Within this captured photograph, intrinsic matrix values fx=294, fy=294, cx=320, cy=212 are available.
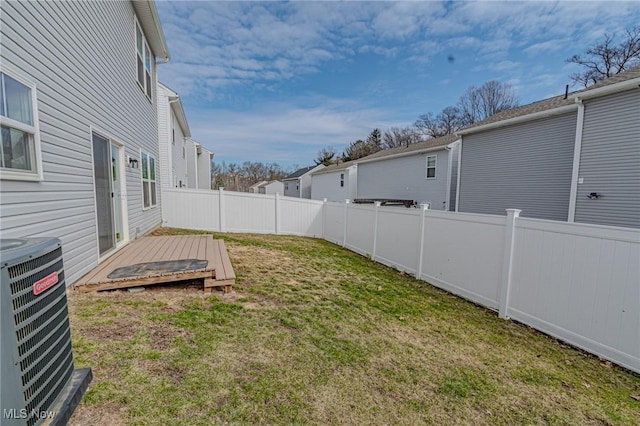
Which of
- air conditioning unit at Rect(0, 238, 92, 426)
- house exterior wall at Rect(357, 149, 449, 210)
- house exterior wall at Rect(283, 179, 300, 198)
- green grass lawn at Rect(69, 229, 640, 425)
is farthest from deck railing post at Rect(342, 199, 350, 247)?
house exterior wall at Rect(283, 179, 300, 198)

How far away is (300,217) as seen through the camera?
462 inches

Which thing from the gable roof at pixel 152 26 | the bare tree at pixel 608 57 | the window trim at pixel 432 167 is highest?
the bare tree at pixel 608 57

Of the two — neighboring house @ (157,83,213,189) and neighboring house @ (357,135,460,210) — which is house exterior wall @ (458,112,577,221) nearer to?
neighboring house @ (357,135,460,210)

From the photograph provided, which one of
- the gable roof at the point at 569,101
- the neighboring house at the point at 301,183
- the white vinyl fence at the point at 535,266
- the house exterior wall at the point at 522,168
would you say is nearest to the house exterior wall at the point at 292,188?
the neighboring house at the point at 301,183

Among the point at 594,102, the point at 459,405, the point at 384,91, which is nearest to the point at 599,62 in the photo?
the point at 384,91

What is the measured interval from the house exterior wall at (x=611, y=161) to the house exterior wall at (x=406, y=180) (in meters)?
6.87

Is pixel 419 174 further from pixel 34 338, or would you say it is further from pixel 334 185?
pixel 34 338

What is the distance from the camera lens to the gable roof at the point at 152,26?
697cm

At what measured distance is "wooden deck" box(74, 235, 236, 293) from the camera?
12.1 ft

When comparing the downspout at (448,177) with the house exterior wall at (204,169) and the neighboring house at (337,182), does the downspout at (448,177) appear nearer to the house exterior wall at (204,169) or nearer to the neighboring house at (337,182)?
the neighboring house at (337,182)

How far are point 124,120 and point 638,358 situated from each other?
28.5 feet

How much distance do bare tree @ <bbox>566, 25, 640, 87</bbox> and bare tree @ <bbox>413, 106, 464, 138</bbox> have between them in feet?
48.4

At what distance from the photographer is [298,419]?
202 centimetres
